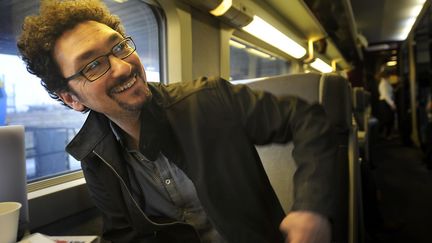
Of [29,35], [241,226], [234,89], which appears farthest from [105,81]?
[241,226]

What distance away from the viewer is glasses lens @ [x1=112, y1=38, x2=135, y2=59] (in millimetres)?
948

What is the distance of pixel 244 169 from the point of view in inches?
37.0

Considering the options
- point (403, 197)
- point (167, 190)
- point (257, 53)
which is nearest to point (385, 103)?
point (403, 197)

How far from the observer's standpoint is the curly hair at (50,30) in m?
0.93

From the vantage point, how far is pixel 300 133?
0.81 m

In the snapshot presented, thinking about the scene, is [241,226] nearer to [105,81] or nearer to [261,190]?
[261,190]

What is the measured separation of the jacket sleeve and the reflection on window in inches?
86.0

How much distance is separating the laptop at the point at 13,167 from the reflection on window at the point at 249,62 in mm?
2315

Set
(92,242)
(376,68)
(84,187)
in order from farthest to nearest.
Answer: (376,68) < (84,187) < (92,242)

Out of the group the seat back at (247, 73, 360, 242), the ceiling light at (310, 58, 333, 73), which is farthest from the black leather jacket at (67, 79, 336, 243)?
the ceiling light at (310, 58, 333, 73)

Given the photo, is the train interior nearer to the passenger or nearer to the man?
the man

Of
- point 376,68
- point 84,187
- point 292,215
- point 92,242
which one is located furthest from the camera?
point 376,68

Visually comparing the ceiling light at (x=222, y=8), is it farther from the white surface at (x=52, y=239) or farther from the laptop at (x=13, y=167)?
the white surface at (x=52, y=239)

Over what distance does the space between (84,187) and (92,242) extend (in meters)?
0.64
